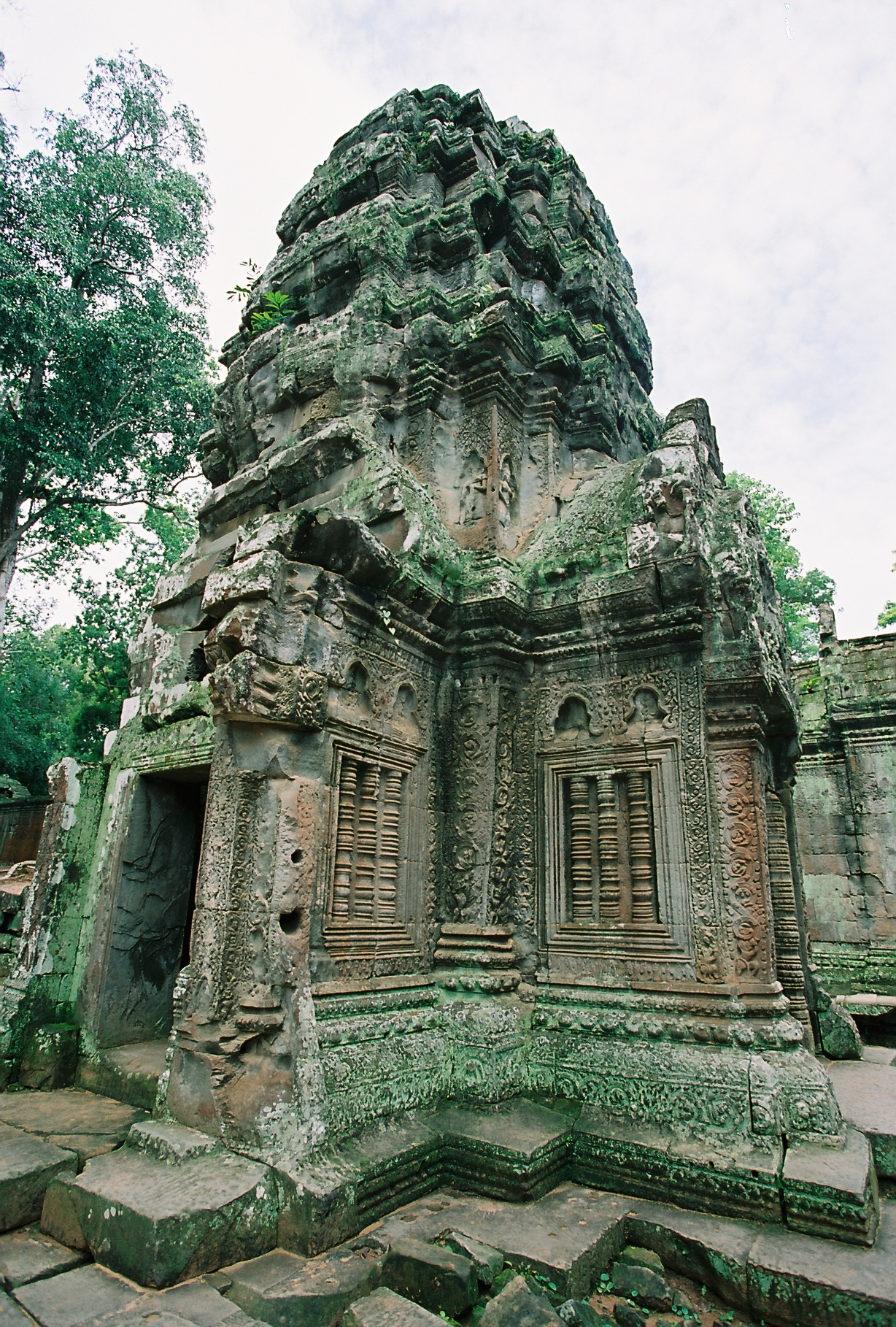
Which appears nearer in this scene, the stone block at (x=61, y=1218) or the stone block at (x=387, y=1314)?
the stone block at (x=387, y=1314)

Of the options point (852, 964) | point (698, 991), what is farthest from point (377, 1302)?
point (852, 964)

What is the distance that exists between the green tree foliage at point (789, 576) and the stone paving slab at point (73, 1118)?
20573mm

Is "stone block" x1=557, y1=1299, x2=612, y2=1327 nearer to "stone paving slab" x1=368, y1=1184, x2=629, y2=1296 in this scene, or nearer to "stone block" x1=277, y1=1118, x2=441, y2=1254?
"stone paving slab" x1=368, y1=1184, x2=629, y2=1296

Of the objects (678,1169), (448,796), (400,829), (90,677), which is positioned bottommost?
(678,1169)

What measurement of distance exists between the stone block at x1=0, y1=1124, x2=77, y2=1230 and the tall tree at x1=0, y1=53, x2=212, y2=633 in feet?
46.0

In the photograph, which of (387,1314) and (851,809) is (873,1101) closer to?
(387,1314)

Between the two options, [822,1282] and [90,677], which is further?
[90,677]

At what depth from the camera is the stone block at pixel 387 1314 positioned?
2605mm

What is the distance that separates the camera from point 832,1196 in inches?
130

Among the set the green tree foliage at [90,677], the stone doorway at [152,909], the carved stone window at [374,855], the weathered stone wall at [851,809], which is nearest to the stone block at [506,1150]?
the carved stone window at [374,855]

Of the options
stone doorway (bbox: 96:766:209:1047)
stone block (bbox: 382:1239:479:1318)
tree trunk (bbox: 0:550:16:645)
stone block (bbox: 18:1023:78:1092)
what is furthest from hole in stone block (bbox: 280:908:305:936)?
tree trunk (bbox: 0:550:16:645)

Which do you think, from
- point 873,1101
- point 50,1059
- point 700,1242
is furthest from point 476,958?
point 50,1059

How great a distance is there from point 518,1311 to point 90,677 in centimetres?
1616

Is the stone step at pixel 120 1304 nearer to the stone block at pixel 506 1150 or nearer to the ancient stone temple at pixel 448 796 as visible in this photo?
the ancient stone temple at pixel 448 796
